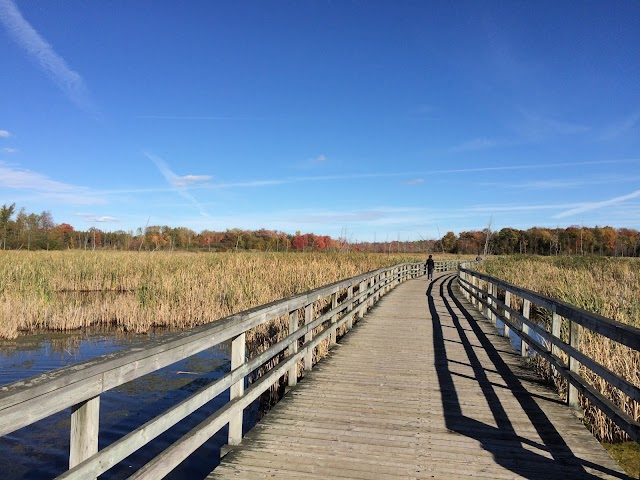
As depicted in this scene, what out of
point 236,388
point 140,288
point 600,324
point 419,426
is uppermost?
point 600,324

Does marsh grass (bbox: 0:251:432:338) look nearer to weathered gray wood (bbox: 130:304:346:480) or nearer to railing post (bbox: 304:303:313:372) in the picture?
railing post (bbox: 304:303:313:372)

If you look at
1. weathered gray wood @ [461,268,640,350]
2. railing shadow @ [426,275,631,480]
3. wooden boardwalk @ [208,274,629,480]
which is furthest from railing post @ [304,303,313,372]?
weathered gray wood @ [461,268,640,350]

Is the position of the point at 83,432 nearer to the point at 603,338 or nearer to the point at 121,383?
the point at 121,383

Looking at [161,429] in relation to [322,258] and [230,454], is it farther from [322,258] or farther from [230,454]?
[322,258]

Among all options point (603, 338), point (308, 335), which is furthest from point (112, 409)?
point (603, 338)

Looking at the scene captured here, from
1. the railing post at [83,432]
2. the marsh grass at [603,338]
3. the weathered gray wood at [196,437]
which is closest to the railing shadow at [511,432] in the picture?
the marsh grass at [603,338]

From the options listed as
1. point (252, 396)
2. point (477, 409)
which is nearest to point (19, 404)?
point (252, 396)

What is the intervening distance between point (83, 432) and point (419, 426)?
3.21 meters

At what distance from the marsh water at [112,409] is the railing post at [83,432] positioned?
617 millimetres

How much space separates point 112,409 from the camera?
6.83 meters

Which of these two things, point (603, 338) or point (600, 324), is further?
point (603, 338)

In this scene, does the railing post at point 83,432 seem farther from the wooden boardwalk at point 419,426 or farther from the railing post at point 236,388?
the railing post at point 236,388

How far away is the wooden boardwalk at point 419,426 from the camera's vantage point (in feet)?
11.6

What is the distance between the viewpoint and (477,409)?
4.99 m
